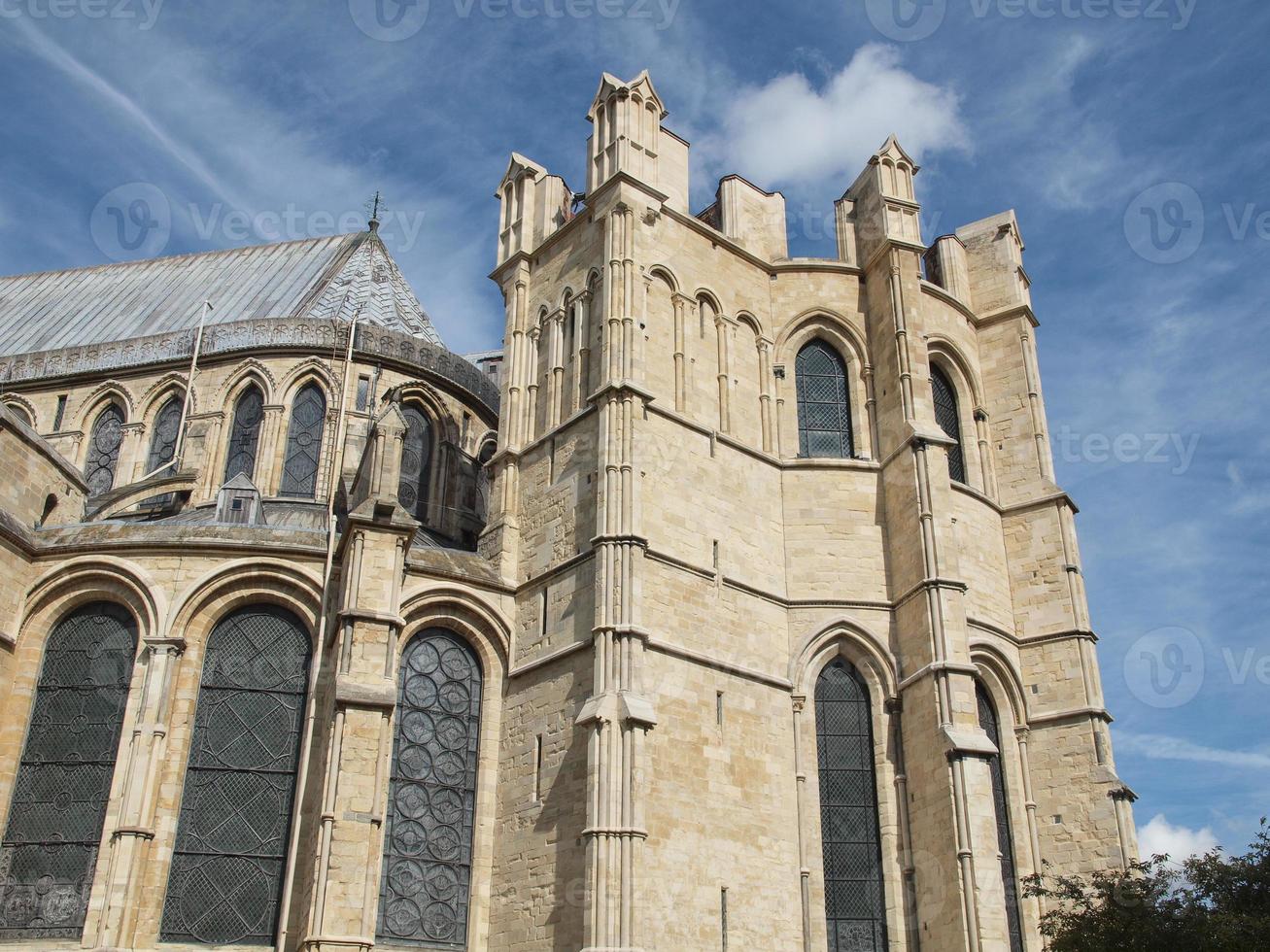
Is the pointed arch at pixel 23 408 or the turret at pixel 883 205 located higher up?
the turret at pixel 883 205

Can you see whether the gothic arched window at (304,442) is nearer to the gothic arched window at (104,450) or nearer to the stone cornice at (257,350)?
the stone cornice at (257,350)

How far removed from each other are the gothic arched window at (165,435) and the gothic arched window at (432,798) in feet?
30.5

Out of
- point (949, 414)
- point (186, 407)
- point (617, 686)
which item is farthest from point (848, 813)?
point (186, 407)

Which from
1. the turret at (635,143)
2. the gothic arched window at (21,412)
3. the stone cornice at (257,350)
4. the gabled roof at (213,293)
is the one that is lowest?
the gothic arched window at (21,412)

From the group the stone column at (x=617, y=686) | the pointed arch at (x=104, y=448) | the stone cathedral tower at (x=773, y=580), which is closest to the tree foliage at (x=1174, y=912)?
the stone cathedral tower at (x=773, y=580)

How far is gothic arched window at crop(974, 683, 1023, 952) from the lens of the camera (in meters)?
19.0

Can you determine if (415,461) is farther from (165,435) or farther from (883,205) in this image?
(883,205)

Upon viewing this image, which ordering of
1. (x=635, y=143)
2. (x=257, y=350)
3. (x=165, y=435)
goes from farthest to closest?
1. (x=165, y=435)
2. (x=257, y=350)
3. (x=635, y=143)

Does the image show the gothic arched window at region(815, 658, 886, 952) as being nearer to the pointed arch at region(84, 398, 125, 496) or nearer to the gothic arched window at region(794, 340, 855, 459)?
the gothic arched window at region(794, 340, 855, 459)

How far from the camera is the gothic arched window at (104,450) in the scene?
84.4ft

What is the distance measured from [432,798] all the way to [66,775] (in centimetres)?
501

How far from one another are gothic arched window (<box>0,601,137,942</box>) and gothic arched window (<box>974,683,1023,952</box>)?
40.6ft

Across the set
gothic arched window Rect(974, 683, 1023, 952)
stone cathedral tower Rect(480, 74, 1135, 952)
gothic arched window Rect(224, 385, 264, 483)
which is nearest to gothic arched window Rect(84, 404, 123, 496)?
gothic arched window Rect(224, 385, 264, 483)

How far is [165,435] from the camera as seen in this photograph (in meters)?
26.0
